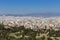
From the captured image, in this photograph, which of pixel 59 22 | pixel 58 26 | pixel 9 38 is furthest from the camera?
pixel 59 22

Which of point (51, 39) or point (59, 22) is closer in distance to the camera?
point (51, 39)

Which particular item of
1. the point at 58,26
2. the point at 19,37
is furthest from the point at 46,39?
the point at 58,26

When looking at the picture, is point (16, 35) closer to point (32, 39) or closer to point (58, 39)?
point (32, 39)

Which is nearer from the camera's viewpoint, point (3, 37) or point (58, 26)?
point (3, 37)

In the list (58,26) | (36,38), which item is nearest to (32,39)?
(36,38)

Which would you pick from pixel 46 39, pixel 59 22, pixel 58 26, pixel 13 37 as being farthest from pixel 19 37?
pixel 59 22

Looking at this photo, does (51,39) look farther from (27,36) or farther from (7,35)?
(7,35)

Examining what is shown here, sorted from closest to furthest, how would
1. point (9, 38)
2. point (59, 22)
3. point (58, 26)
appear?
point (9, 38), point (58, 26), point (59, 22)

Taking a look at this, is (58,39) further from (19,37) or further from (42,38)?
(19,37)
